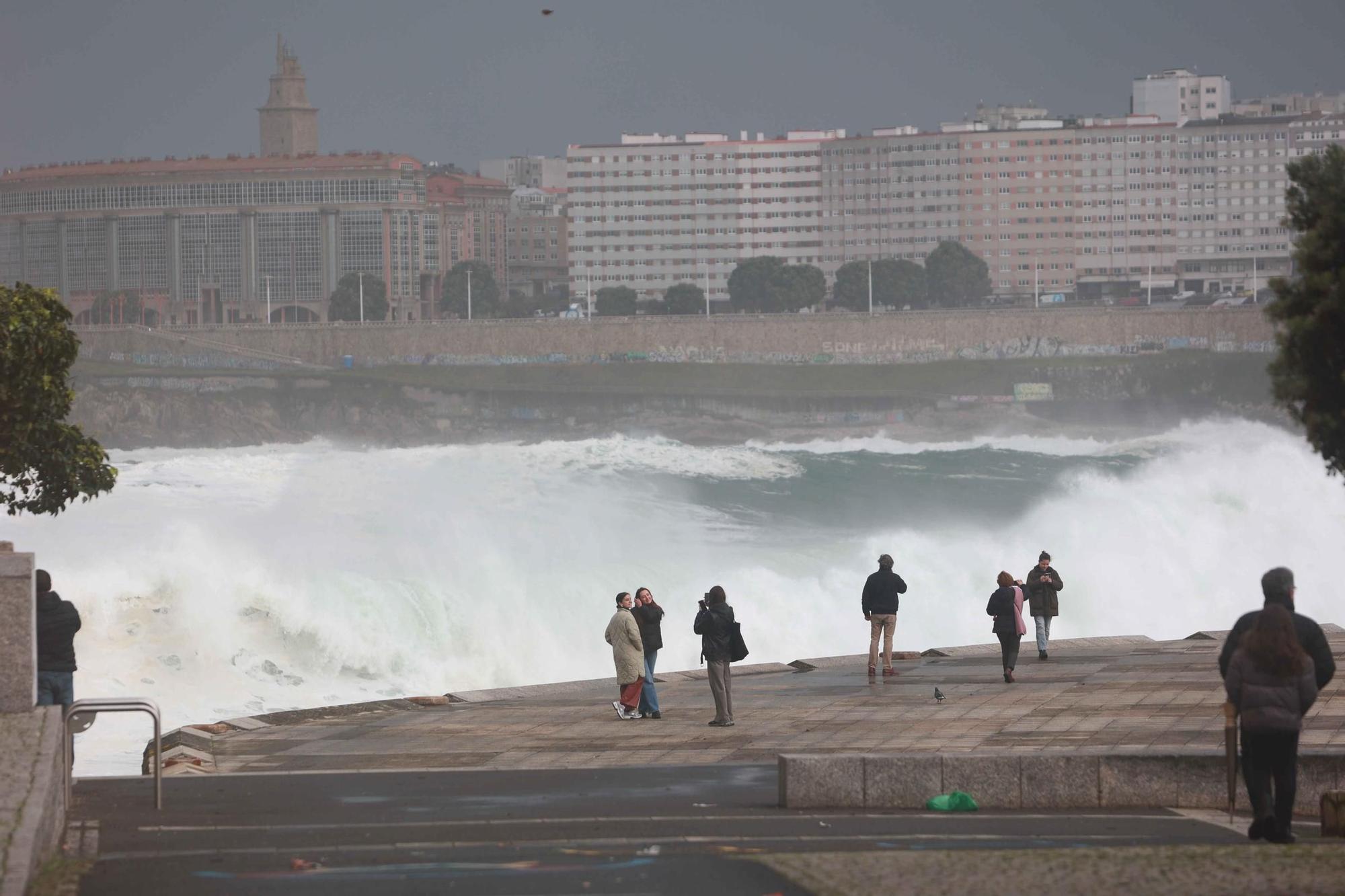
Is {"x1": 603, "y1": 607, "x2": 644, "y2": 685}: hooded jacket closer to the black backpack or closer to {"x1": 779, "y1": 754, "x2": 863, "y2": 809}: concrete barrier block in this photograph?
the black backpack

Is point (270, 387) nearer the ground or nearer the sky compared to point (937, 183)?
nearer the ground

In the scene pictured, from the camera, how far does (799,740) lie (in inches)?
656

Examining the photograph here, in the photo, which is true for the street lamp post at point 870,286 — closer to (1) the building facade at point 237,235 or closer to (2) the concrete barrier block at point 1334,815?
(1) the building facade at point 237,235

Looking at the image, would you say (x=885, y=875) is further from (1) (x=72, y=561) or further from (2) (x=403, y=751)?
(1) (x=72, y=561)

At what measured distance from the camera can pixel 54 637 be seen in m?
13.9

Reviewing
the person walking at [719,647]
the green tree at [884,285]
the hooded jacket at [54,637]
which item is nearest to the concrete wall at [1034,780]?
the hooded jacket at [54,637]

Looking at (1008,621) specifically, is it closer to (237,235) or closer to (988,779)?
(988,779)

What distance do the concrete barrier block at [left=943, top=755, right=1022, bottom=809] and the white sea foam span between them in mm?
9494

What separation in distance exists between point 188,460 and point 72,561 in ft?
118

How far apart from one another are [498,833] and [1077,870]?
11.2 feet

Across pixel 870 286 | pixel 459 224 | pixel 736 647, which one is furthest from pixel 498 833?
pixel 459 224

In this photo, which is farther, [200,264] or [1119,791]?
[200,264]

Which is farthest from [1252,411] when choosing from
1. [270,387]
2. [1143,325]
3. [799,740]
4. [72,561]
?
[799,740]

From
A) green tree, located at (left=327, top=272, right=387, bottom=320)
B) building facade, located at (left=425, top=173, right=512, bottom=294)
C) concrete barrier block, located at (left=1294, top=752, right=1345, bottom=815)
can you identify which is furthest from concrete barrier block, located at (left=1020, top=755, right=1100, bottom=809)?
building facade, located at (left=425, top=173, right=512, bottom=294)
